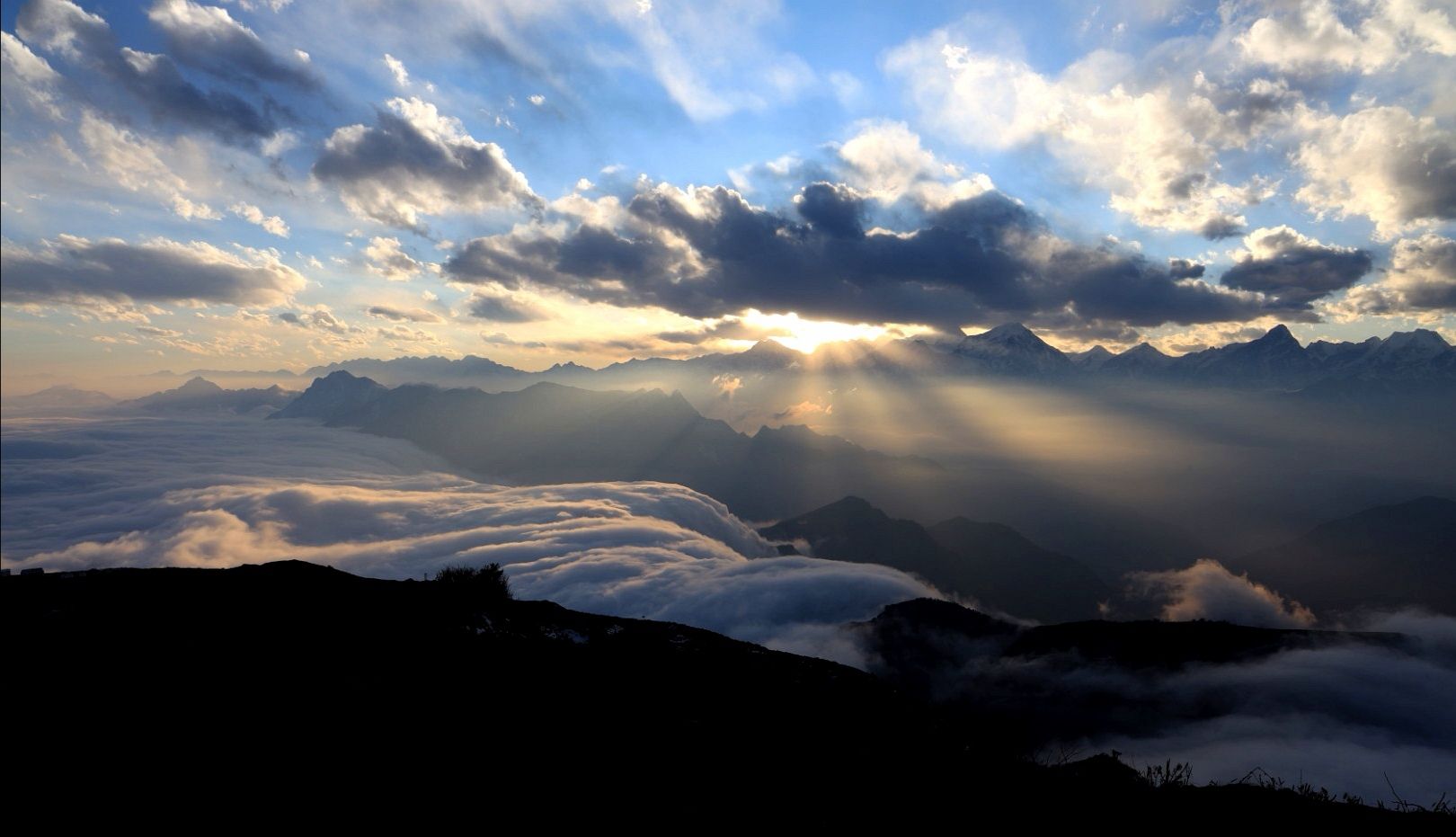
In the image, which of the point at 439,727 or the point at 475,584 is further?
the point at 475,584

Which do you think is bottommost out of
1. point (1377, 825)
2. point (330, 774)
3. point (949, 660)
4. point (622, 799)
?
point (949, 660)

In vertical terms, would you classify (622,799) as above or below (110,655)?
below

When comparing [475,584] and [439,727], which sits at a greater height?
[475,584]

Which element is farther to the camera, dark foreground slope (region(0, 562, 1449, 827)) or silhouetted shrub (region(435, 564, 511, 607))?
silhouetted shrub (region(435, 564, 511, 607))

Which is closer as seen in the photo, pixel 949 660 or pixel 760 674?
pixel 760 674

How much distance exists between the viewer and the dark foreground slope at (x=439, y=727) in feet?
33.3

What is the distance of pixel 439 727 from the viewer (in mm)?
12258

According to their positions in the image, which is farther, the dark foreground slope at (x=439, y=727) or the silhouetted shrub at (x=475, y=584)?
the silhouetted shrub at (x=475, y=584)

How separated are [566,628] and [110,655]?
40.0 ft

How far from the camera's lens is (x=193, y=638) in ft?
47.6

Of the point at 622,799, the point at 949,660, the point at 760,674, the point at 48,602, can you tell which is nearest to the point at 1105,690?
the point at 949,660

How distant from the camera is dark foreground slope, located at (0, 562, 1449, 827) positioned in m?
10.1

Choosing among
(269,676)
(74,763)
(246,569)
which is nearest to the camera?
(74,763)

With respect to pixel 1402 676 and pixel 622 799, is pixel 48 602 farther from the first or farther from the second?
pixel 1402 676
